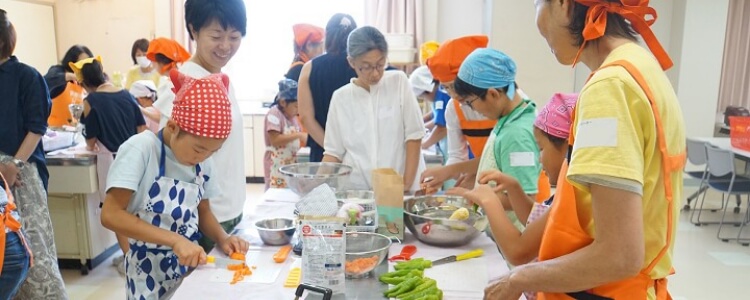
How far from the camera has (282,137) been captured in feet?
10.4

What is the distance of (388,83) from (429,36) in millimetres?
3510

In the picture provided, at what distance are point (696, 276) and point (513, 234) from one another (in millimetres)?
2684

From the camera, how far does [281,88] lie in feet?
10.3

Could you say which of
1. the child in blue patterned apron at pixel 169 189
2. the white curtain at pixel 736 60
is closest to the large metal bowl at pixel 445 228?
the child in blue patterned apron at pixel 169 189

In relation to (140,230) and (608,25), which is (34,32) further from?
(608,25)

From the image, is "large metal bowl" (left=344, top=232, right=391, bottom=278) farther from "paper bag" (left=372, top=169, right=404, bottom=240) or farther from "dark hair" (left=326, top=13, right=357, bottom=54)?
"dark hair" (left=326, top=13, right=357, bottom=54)

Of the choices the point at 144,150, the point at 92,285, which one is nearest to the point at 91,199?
the point at 92,285

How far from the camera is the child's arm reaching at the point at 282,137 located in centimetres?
316

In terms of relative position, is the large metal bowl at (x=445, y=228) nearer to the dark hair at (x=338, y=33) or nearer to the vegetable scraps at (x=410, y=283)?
the vegetable scraps at (x=410, y=283)

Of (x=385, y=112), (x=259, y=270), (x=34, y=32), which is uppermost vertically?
(x=34, y=32)

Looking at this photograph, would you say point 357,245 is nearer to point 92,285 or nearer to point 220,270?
point 220,270

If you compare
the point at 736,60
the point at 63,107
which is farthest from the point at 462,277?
the point at 736,60

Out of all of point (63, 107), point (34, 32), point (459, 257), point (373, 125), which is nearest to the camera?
point (459, 257)

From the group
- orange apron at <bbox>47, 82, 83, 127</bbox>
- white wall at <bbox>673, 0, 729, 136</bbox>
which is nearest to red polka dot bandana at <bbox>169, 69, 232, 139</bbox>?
orange apron at <bbox>47, 82, 83, 127</bbox>
